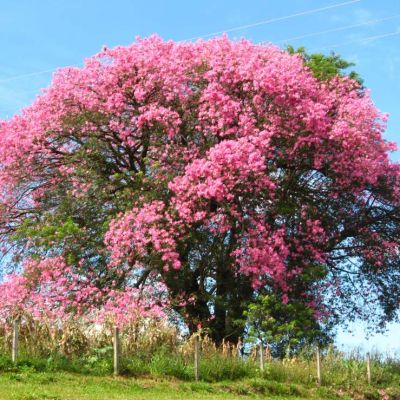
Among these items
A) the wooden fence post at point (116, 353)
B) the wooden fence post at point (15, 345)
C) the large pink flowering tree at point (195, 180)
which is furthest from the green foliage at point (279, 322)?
the wooden fence post at point (15, 345)

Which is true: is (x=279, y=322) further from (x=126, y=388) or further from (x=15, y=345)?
(x=15, y=345)

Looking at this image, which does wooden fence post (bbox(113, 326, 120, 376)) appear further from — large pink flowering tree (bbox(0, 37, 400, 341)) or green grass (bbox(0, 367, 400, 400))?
large pink flowering tree (bbox(0, 37, 400, 341))

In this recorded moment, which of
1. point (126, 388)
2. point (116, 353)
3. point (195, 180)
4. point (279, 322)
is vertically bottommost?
point (126, 388)

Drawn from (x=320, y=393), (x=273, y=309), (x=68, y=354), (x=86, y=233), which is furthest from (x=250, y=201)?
(x=68, y=354)

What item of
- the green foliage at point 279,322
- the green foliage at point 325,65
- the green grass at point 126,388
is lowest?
the green grass at point 126,388

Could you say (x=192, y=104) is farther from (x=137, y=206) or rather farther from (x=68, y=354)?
(x=68, y=354)

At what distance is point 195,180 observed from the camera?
21.2m

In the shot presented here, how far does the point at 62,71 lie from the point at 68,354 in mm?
12155

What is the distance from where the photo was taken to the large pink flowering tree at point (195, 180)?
21344 mm

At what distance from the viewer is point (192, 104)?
24.0m

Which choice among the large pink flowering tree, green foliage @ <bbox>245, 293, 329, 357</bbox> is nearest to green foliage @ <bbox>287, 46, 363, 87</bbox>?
the large pink flowering tree

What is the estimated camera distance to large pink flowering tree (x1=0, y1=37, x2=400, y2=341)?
21.3 meters

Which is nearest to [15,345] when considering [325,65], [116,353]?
[116,353]

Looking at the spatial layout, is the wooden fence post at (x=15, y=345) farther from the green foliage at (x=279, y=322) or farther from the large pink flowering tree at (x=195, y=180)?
the green foliage at (x=279, y=322)
